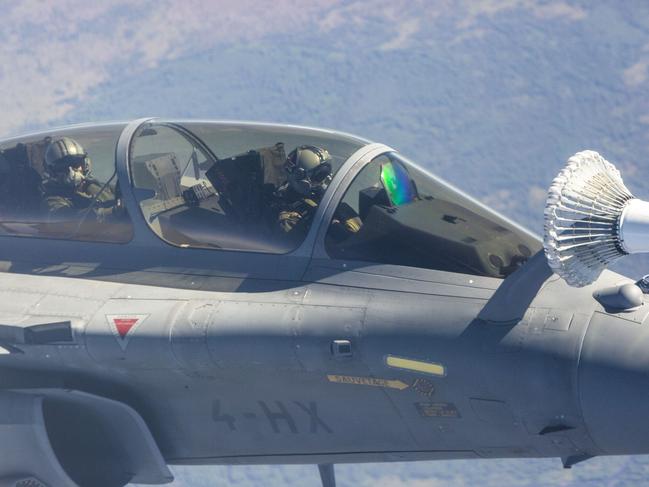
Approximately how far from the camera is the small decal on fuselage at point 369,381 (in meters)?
10.5

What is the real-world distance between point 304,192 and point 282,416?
206cm

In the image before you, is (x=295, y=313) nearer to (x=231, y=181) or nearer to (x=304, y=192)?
(x=304, y=192)

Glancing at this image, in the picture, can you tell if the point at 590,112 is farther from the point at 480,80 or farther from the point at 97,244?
the point at 97,244

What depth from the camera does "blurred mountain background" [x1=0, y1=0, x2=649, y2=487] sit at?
132 feet

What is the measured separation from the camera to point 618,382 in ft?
31.6

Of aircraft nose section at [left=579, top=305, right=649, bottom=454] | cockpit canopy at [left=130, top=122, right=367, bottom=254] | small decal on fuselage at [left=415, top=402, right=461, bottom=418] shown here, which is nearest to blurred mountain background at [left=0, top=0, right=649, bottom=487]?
cockpit canopy at [left=130, top=122, right=367, bottom=254]

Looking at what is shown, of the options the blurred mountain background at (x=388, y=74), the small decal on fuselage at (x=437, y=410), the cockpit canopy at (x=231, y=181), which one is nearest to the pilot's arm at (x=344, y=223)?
the cockpit canopy at (x=231, y=181)

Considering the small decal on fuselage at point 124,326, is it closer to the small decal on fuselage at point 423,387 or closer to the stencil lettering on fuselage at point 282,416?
the stencil lettering on fuselage at point 282,416

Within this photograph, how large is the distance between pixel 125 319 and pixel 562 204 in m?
4.16

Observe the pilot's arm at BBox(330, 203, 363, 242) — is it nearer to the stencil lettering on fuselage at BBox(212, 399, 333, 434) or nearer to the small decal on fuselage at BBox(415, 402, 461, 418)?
the stencil lettering on fuselage at BBox(212, 399, 333, 434)

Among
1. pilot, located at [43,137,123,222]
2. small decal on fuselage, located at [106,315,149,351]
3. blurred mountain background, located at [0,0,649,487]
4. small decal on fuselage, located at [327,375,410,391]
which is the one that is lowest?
blurred mountain background, located at [0,0,649,487]

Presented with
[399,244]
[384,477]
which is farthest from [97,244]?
[384,477]

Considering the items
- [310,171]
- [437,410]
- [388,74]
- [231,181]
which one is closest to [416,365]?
[437,410]

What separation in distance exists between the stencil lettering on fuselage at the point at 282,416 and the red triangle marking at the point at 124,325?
40.4 inches
